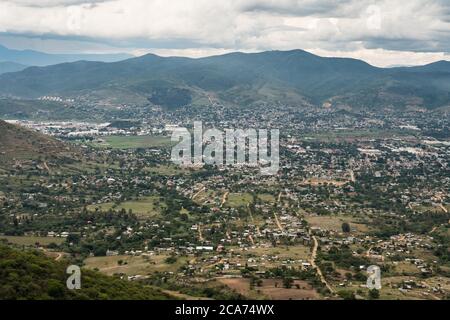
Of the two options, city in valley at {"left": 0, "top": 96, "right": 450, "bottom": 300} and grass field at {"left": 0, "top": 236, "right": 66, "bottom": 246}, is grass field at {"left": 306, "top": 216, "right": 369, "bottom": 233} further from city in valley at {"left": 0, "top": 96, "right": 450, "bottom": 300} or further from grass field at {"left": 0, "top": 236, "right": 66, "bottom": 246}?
grass field at {"left": 0, "top": 236, "right": 66, "bottom": 246}

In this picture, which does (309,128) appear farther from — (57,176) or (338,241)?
(338,241)

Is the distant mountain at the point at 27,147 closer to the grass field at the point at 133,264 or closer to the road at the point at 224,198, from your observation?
the road at the point at 224,198

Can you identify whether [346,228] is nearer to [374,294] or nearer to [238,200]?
[238,200]

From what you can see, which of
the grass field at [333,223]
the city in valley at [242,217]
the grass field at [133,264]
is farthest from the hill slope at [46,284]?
the grass field at [333,223]

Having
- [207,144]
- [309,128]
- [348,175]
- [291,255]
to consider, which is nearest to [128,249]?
[291,255]

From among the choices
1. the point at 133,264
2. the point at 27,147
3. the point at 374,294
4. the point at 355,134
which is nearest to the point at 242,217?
the point at 133,264

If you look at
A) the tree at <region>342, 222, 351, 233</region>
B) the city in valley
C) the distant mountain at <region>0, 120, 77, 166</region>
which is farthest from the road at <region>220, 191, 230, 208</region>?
the distant mountain at <region>0, 120, 77, 166</region>
